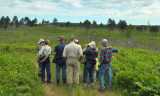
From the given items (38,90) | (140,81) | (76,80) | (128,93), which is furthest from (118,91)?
(38,90)

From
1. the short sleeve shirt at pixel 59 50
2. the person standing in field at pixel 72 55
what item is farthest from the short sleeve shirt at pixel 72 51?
the short sleeve shirt at pixel 59 50

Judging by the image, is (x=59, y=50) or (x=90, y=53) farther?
(x=59, y=50)

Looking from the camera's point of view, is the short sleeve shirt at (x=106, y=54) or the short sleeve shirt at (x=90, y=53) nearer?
the short sleeve shirt at (x=106, y=54)

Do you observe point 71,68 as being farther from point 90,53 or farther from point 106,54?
point 106,54

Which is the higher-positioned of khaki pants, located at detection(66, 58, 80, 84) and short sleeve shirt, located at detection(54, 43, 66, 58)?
short sleeve shirt, located at detection(54, 43, 66, 58)

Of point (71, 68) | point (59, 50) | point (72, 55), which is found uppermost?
point (59, 50)

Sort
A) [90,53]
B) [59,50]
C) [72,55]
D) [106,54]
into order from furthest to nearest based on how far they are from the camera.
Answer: [59,50] < [90,53] < [72,55] < [106,54]

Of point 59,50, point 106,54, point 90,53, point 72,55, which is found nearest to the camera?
point 106,54

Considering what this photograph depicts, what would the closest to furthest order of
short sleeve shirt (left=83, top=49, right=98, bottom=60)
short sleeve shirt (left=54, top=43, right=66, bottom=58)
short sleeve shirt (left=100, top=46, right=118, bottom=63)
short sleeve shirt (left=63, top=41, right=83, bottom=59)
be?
short sleeve shirt (left=100, top=46, right=118, bottom=63) → short sleeve shirt (left=63, top=41, right=83, bottom=59) → short sleeve shirt (left=83, top=49, right=98, bottom=60) → short sleeve shirt (left=54, top=43, right=66, bottom=58)

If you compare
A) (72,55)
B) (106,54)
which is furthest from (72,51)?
(106,54)

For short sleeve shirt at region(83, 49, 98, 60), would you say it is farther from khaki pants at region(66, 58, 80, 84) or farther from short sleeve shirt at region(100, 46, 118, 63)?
khaki pants at region(66, 58, 80, 84)

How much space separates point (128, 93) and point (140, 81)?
821 millimetres

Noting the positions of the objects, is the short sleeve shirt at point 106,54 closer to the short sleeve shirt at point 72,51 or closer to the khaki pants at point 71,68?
the short sleeve shirt at point 72,51

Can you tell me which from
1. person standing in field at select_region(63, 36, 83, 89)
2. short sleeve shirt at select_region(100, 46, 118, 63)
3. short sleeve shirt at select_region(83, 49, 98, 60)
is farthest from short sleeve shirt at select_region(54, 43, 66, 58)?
short sleeve shirt at select_region(100, 46, 118, 63)
